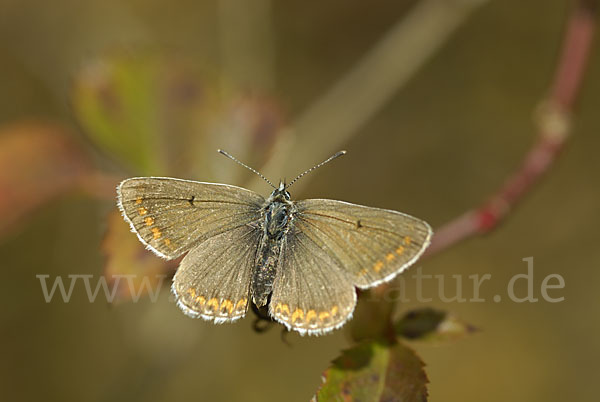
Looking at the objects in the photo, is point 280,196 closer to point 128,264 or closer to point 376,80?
point 128,264

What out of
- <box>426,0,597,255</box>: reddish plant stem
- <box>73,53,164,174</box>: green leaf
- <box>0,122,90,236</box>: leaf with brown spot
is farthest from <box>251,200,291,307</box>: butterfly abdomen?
<box>0,122,90,236</box>: leaf with brown spot

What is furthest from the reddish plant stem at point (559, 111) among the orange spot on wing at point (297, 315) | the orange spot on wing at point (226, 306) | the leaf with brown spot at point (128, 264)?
the leaf with brown spot at point (128, 264)

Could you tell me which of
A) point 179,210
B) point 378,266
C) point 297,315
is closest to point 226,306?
point 297,315

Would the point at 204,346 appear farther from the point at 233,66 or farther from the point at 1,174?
the point at 1,174

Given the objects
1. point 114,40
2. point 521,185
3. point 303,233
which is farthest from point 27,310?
point 521,185

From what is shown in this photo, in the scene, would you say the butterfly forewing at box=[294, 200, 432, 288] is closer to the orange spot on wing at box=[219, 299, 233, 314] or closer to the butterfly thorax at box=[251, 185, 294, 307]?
the butterfly thorax at box=[251, 185, 294, 307]
